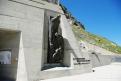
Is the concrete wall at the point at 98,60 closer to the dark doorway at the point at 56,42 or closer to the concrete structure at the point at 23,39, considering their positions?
the dark doorway at the point at 56,42

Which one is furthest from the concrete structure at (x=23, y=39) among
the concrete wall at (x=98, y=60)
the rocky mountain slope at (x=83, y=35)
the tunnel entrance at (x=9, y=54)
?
the rocky mountain slope at (x=83, y=35)

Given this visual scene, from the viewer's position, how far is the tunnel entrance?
14.3m

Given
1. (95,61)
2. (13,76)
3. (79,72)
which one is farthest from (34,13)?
(95,61)

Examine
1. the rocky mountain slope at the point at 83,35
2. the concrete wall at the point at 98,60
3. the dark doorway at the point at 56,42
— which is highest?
the rocky mountain slope at the point at 83,35

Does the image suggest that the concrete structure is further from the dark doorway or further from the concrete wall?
the concrete wall

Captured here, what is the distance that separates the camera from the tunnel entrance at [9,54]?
563 inches

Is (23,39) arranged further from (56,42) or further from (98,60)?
(98,60)

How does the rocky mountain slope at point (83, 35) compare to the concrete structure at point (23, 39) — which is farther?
the rocky mountain slope at point (83, 35)

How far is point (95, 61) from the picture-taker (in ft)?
96.5

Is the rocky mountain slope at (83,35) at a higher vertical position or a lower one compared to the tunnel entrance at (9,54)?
higher

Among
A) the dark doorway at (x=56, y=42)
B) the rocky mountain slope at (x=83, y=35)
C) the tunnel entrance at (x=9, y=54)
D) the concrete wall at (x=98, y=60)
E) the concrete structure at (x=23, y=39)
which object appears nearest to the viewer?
the concrete structure at (x=23, y=39)

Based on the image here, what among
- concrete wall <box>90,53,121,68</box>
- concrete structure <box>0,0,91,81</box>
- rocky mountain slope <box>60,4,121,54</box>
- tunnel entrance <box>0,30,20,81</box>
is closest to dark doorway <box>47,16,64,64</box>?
concrete structure <box>0,0,91,81</box>

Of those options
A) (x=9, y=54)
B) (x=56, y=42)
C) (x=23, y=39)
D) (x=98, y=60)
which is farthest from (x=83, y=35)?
(x=23, y=39)

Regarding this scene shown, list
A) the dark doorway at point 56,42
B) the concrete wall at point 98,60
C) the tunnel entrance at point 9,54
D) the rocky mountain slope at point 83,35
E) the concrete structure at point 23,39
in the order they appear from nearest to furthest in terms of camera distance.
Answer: the concrete structure at point 23,39
the tunnel entrance at point 9,54
the dark doorway at point 56,42
the concrete wall at point 98,60
the rocky mountain slope at point 83,35
